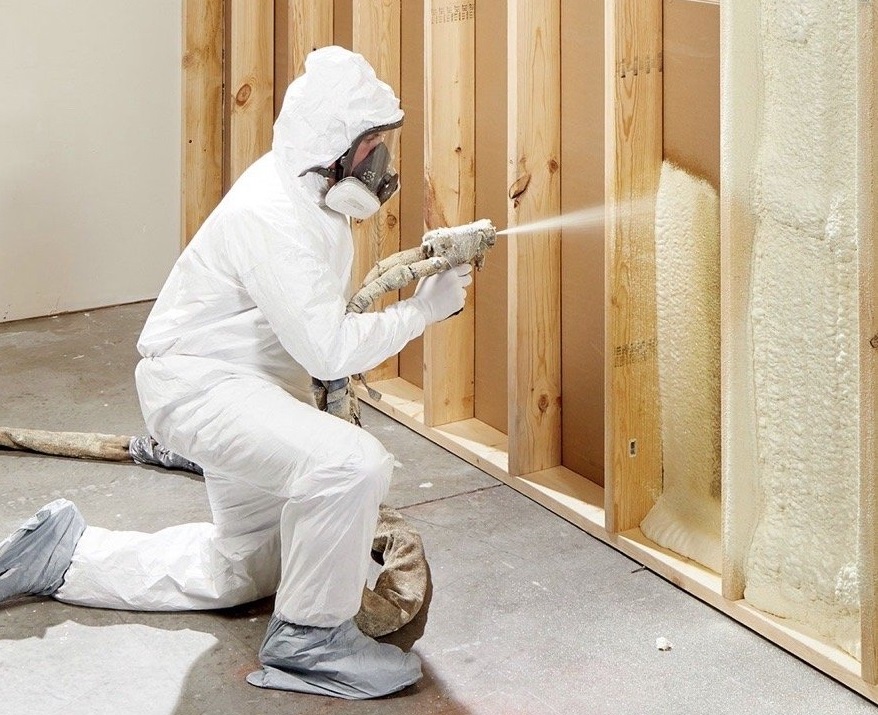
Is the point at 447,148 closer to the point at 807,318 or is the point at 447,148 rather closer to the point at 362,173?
the point at 362,173

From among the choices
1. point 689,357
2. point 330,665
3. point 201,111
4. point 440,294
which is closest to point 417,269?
point 440,294

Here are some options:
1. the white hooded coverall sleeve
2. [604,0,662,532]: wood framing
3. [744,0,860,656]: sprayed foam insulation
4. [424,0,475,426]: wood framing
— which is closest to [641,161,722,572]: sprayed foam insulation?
[604,0,662,532]: wood framing

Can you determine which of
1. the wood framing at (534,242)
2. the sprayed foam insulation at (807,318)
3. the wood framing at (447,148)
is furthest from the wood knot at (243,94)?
the sprayed foam insulation at (807,318)

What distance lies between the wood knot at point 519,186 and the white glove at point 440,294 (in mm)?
678

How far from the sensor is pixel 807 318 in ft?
8.80

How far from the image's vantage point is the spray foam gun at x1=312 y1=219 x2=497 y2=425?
2887 mm

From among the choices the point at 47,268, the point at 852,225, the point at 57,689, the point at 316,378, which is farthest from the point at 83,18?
the point at 852,225

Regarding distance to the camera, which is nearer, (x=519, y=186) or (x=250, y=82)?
(x=519, y=186)

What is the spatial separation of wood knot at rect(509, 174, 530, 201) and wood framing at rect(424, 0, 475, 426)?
0.47 m

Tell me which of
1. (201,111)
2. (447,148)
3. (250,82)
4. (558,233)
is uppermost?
(250,82)

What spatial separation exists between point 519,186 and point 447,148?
49 centimetres

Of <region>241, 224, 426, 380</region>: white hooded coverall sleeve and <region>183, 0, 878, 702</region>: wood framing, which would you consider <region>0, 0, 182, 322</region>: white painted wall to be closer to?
<region>183, 0, 878, 702</region>: wood framing

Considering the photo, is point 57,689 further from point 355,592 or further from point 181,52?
point 181,52

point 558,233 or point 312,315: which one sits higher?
point 558,233
